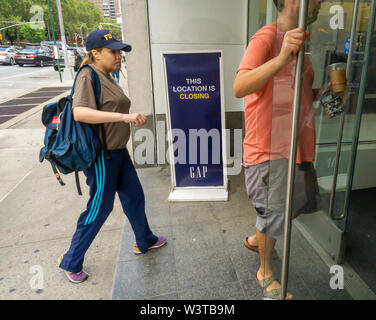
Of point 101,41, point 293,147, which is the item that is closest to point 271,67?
point 293,147

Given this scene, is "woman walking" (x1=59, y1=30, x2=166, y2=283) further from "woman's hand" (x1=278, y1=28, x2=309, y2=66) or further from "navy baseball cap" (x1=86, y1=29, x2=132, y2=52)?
"woman's hand" (x1=278, y1=28, x2=309, y2=66)

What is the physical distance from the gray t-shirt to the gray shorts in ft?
3.28

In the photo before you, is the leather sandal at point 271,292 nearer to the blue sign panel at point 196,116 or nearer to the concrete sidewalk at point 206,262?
the concrete sidewalk at point 206,262

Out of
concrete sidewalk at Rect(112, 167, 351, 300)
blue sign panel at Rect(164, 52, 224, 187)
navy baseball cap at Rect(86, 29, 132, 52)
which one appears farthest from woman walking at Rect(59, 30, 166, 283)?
blue sign panel at Rect(164, 52, 224, 187)

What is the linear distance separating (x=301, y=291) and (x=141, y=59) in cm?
384

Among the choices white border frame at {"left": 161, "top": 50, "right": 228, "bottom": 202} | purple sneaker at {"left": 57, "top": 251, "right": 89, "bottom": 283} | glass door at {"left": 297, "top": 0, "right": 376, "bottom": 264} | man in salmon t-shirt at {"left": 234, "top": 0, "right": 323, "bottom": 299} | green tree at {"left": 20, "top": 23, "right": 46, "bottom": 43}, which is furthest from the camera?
green tree at {"left": 20, "top": 23, "right": 46, "bottom": 43}

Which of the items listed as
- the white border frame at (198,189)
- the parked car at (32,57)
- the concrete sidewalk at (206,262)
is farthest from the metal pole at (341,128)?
the parked car at (32,57)

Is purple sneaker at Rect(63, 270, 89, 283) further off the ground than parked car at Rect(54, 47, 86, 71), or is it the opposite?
parked car at Rect(54, 47, 86, 71)

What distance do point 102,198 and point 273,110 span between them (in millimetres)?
1466

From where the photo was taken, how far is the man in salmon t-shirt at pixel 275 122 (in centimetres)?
138

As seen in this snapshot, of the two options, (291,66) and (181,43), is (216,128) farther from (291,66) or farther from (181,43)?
(291,66)

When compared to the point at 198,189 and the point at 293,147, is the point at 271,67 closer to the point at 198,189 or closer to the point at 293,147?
the point at 293,147

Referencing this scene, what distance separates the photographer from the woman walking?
2.10 metres

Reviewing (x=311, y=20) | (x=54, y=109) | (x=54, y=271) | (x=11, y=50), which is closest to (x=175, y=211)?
(x=54, y=271)
